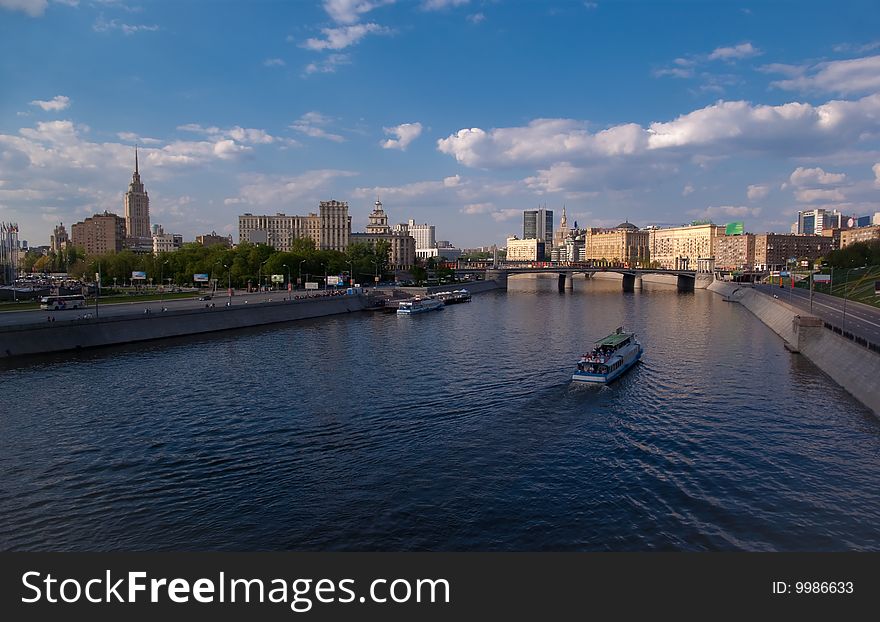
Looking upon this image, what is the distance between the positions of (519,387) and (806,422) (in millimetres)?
18371

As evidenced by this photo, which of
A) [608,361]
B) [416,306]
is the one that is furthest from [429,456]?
[416,306]

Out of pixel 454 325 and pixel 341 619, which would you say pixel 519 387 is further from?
pixel 454 325

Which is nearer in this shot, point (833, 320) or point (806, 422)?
point (806, 422)

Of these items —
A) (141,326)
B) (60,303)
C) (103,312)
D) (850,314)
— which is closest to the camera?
(141,326)

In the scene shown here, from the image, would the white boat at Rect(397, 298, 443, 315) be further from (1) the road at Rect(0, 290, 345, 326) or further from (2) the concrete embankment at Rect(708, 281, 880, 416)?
(2) the concrete embankment at Rect(708, 281, 880, 416)

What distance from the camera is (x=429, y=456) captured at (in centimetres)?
2864

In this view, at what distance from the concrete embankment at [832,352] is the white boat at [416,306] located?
186 feet

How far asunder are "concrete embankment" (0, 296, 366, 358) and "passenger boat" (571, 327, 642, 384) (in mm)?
49584

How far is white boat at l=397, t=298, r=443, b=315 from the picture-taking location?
345ft

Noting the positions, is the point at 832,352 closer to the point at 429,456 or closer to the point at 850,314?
the point at 850,314

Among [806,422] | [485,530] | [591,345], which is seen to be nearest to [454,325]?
[591,345]

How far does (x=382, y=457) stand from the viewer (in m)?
28.6

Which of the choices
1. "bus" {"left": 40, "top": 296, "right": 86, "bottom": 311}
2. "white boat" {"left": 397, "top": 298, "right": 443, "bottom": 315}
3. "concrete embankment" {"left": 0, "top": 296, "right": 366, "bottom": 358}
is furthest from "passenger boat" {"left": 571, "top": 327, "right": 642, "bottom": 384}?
"bus" {"left": 40, "top": 296, "right": 86, "bottom": 311}

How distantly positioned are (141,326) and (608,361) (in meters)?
52.5
